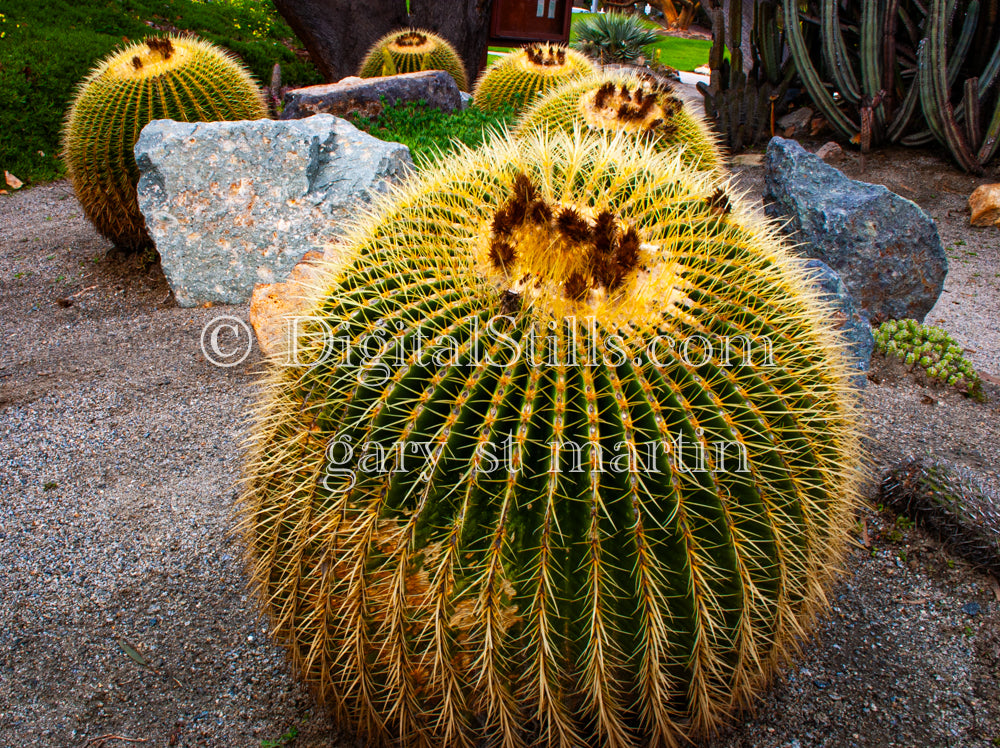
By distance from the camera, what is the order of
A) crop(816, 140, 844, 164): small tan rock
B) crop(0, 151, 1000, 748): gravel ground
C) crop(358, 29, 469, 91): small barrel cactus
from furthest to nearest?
crop(358, 29, 469, 91): small barrel cactus → crop(816, 140, 844, 164): small tan rock → crop(0, 151, 1000, 748): gravel ground

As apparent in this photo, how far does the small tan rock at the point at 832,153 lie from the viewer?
943 cm

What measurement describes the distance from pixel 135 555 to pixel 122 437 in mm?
1056

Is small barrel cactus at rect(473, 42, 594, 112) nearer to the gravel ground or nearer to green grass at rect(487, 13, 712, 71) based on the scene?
the gravel ground

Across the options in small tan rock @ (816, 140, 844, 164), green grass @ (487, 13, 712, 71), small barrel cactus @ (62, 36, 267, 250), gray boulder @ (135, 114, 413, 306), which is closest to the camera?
gray boulder @ (135, 114, 413, 306)

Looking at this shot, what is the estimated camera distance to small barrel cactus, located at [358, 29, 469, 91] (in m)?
10.1

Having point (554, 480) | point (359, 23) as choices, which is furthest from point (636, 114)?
point (359, 23)

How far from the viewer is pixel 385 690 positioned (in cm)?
190

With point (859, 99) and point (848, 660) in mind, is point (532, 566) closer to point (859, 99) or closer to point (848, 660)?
point (848, 660)

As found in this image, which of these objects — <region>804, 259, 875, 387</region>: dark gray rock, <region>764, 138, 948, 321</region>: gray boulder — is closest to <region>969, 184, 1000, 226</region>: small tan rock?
<region>764, 138, 948, 321</region>: gray boulder

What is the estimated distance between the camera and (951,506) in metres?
3.00

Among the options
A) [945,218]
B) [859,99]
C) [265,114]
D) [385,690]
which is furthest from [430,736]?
[859,99]

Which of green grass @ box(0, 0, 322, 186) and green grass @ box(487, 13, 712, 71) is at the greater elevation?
green grass @ box(0, 0, 322, 186)

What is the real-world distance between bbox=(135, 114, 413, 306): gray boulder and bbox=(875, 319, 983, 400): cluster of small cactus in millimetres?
3641

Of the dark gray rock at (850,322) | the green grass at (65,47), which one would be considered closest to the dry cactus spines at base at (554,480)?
the dark gray rock at (850,322)
